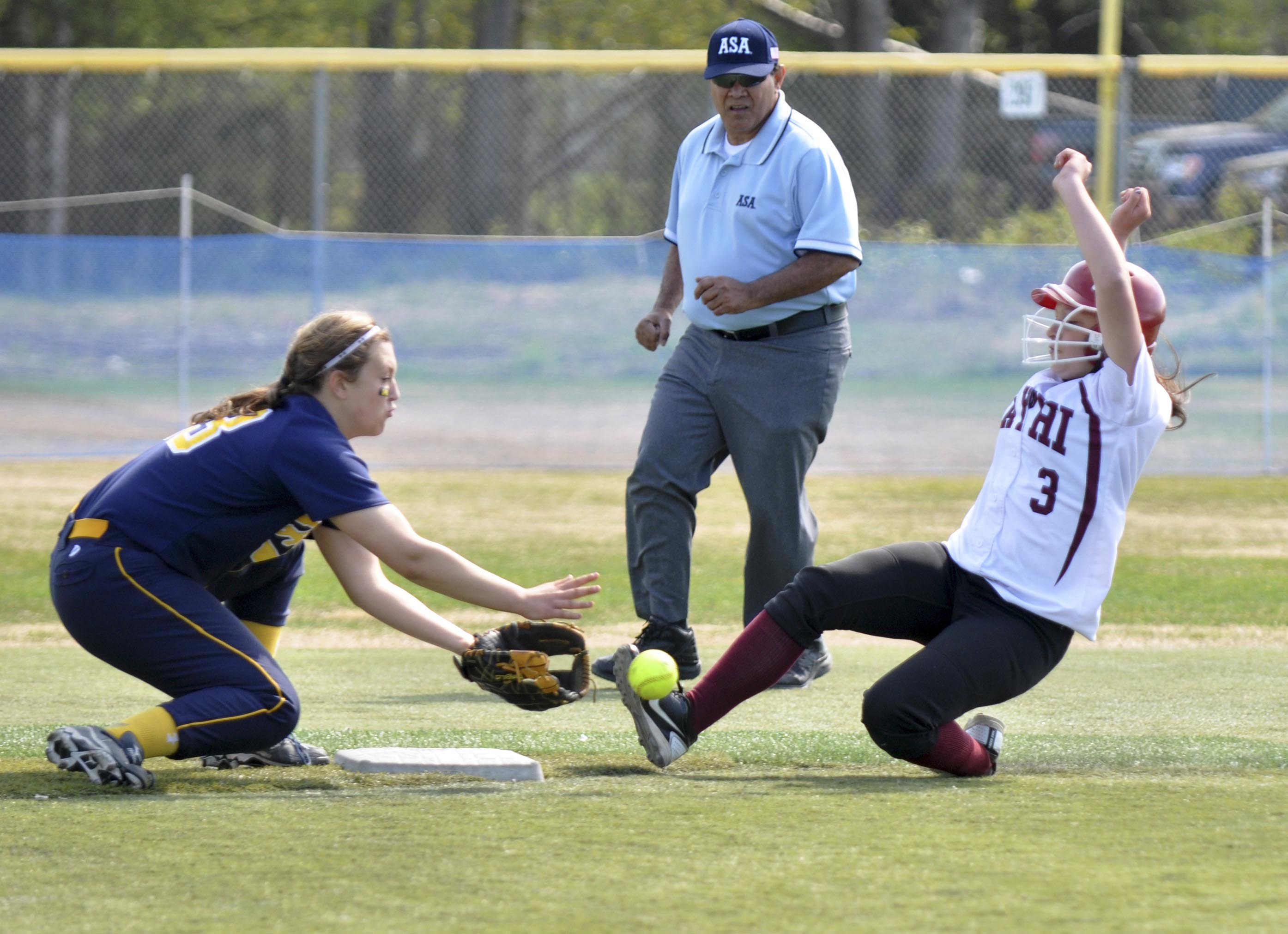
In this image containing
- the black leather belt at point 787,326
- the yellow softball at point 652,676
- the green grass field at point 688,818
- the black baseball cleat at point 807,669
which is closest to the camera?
the green grass field at point 688,818

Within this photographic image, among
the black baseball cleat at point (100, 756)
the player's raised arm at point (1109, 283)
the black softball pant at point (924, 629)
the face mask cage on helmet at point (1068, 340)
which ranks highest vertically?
the player's raised arm at point (1109, 283)

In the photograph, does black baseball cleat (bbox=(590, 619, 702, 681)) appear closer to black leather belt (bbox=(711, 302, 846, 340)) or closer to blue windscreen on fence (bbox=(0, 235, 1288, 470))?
black leather belt (bbox=(711, 302, 846, 340))

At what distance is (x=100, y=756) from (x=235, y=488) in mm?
653

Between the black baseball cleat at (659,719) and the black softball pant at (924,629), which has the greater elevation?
the black softball pant at (924,629)

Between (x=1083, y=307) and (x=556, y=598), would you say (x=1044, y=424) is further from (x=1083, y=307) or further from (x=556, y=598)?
(x=556, y=598)

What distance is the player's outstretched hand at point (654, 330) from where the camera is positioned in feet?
17.9

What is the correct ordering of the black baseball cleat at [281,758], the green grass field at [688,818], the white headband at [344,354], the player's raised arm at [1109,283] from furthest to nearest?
the black baseball cleat at [281,758], the white headband at [344,354], the player's raised arm at [1109,283], the green grass field at [688,818]

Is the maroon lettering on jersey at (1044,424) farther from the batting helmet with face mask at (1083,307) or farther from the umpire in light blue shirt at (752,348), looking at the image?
the umpire in light blue shirt at (752,348)

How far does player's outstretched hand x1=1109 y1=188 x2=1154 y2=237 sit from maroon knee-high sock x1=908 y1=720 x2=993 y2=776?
1.23 metres

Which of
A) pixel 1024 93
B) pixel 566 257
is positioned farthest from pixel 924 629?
pixel 1024 93

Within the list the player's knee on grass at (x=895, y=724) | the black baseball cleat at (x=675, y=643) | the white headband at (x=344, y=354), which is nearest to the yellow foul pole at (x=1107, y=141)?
the black baseball cleat at (x=675, y=643)

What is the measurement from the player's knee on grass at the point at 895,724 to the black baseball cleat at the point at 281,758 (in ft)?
4.40

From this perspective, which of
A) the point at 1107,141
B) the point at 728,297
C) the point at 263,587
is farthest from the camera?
the point at 1107,141

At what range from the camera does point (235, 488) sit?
12.4 feet
